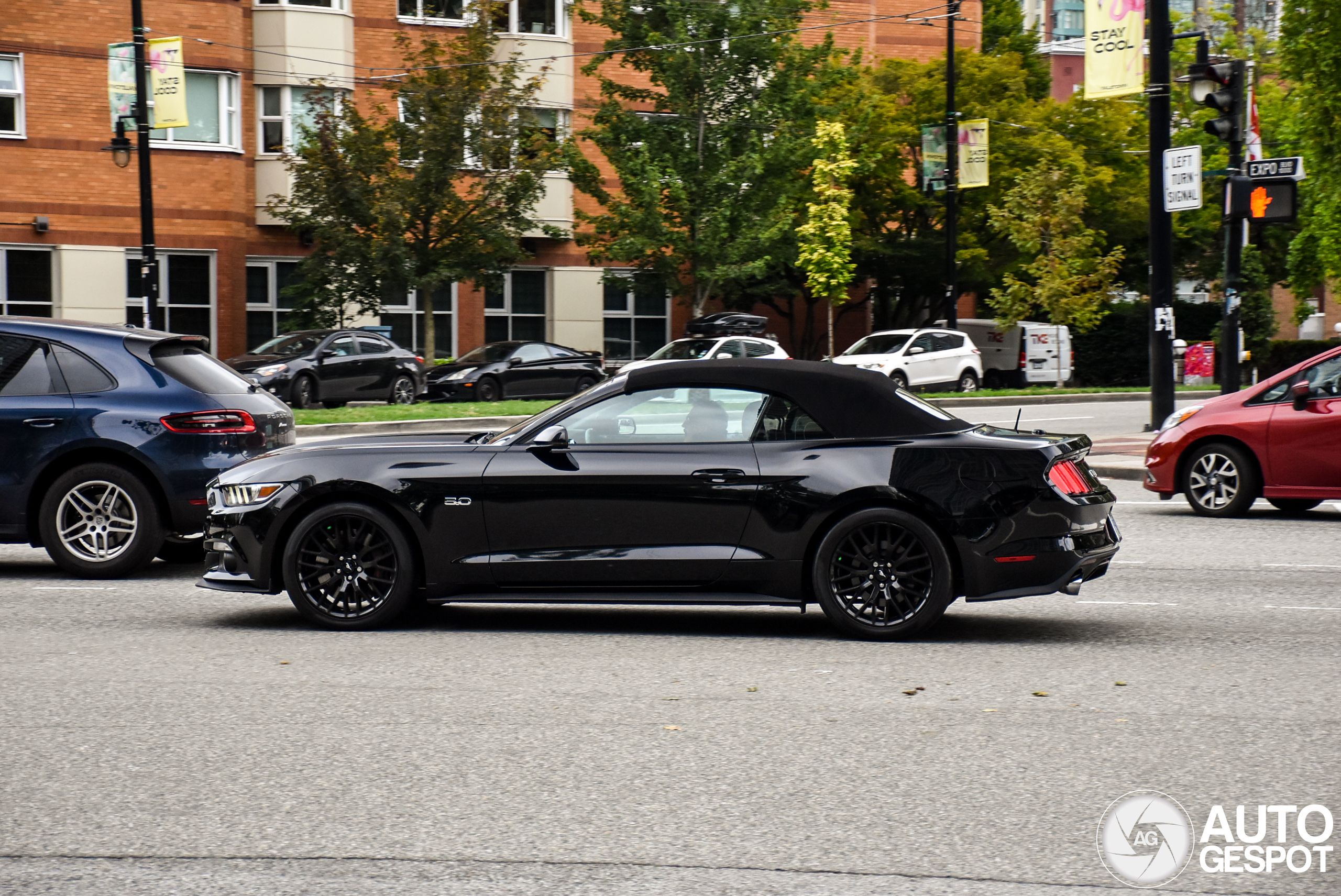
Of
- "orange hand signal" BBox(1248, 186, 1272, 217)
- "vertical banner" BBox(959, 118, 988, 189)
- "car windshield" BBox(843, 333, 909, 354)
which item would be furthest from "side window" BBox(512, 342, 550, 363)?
"orange hand signal" BBox(1248, 186, 1272, 217)

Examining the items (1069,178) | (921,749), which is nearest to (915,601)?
(921,749)

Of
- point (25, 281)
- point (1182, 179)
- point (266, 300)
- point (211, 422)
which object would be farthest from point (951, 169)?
point (211, 422)

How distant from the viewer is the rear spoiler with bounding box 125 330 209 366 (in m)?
10.5

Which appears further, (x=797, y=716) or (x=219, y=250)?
(x=219, y=250)

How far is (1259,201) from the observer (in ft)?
58.9

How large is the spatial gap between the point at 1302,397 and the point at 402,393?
19495 millimetres

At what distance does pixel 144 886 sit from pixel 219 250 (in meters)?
32.4

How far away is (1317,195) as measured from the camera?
39.3m

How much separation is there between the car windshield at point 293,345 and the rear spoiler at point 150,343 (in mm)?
17143

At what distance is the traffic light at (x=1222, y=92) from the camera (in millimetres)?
18109

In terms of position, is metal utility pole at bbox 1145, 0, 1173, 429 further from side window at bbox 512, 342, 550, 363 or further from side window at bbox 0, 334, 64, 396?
side window at bbox 512, 342, 550, 363

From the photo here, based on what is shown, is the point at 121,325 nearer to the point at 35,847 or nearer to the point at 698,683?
the point at 698,683

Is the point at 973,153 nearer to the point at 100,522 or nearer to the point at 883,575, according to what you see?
the point at 100,522

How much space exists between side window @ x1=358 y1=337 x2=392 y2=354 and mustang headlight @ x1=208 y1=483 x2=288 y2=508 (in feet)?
67.9
